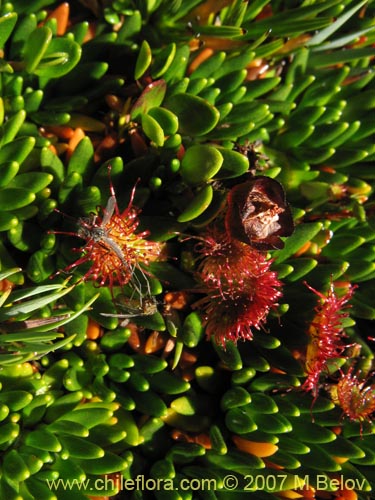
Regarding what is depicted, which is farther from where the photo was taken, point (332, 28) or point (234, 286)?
point (332, 28)

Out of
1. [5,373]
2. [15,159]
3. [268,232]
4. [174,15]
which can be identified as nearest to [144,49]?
[174,15]

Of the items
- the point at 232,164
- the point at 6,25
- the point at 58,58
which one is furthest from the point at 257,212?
the point at 6,25

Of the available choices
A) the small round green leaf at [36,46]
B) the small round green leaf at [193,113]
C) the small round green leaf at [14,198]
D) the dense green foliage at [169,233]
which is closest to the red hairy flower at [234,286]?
the dense green foliage at [169,233]

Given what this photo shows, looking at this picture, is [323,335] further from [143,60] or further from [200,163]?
[143,60]

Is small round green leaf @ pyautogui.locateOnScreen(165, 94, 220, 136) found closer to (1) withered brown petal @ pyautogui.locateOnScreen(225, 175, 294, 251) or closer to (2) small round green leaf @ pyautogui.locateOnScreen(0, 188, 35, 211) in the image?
(1) withered brown petal @ pyautogui.locateOnScreen(225, 175, 294, 251)

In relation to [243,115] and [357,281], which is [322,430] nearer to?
[357,281]

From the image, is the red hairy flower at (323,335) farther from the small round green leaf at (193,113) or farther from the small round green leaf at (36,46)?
the small round green leaf at (36,46)

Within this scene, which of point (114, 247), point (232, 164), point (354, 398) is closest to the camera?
point (114, 247)
